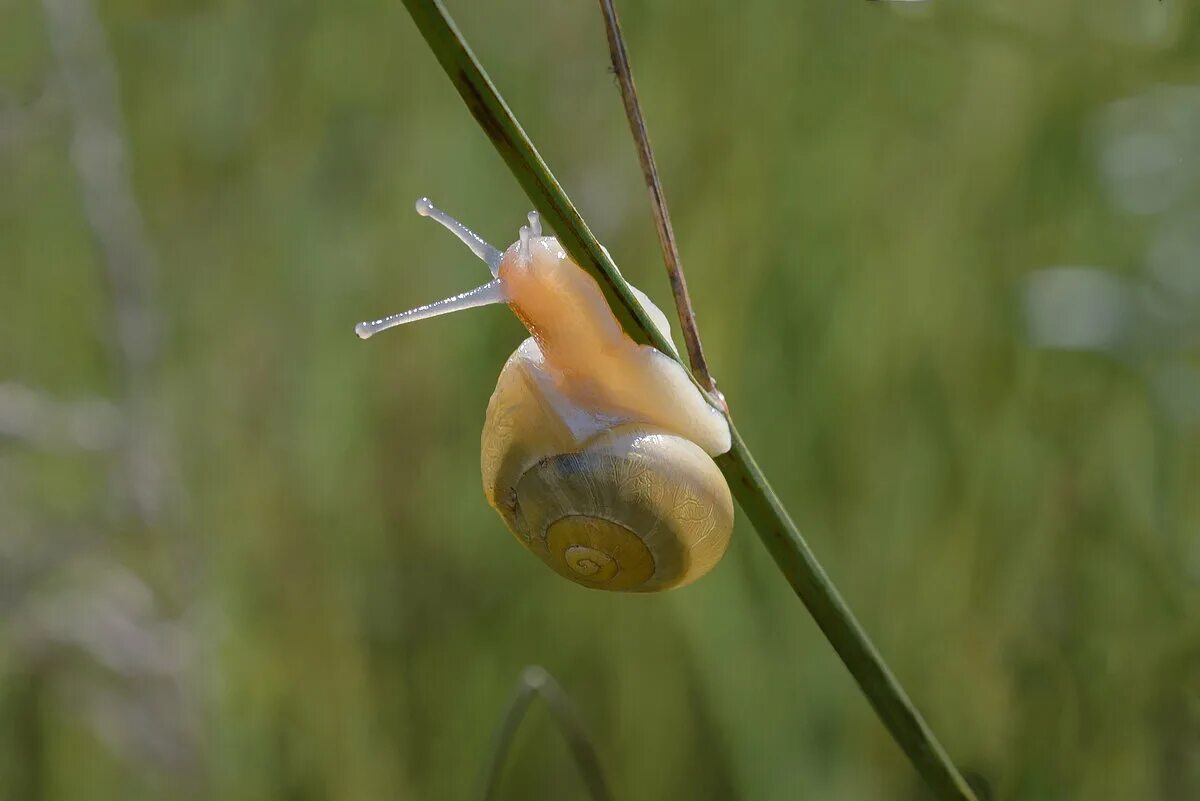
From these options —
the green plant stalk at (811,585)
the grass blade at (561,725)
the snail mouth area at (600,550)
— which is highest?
the green plant stalk at (811,585)

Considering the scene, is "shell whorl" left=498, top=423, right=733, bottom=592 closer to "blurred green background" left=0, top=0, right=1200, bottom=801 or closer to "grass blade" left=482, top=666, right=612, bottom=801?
"grass blade" left=482, top=666, right=612, bottom=801

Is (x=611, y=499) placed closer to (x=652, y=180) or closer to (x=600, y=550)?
(x=600, y=550)

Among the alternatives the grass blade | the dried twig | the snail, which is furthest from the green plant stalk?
the grass blade

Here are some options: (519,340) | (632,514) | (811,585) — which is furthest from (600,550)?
(519,340)

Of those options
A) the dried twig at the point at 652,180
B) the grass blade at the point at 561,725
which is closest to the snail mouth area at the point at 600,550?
the grass blade at the point at 561,725

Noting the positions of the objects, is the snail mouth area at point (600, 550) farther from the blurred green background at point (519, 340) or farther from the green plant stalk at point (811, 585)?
the blurred green background at point (519, 340)
